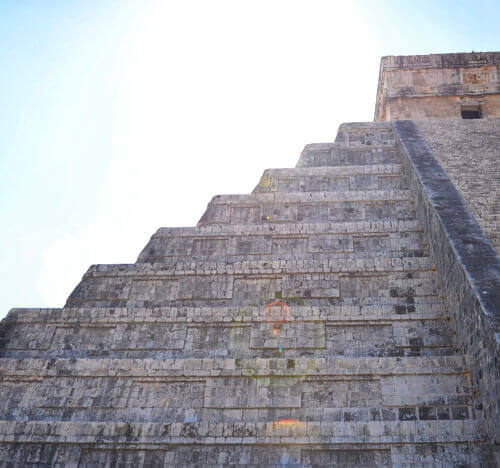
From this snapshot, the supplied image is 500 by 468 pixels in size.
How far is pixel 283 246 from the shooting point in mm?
10922

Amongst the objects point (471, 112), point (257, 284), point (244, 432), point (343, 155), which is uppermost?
point (471, 112)

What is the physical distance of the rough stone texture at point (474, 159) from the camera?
10500 mm

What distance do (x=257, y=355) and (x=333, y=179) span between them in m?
5.56

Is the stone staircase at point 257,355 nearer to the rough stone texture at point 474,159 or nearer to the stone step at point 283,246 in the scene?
the stone step at point 283,246

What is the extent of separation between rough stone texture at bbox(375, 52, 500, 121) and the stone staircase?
22.0ft

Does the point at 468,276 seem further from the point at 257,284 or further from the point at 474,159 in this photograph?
the point at 474,159

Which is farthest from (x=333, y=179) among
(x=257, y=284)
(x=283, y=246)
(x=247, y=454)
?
(x=247, y=454)

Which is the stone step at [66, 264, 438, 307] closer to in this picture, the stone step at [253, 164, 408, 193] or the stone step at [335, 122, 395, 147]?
the stone step at [253, 164, 408, 193]

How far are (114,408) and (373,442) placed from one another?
4347 millimetres

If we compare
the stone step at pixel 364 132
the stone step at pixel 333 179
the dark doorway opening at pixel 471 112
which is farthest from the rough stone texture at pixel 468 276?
the dark doorway opening at pixel 471 112

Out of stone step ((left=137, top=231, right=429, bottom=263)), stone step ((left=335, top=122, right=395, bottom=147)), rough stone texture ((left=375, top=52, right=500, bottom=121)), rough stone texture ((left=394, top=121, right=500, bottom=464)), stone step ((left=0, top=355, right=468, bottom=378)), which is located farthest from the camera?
rough stone texture ((left=375, top=52, right=500, bottom=121))

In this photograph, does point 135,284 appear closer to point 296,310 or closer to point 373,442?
point 296,310

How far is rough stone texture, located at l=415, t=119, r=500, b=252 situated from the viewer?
34.4ft

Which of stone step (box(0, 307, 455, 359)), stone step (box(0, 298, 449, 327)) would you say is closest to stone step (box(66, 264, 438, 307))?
stone step (box(0, 298, 449, 327))
